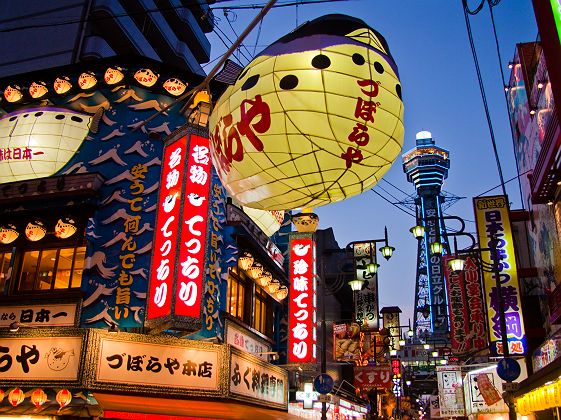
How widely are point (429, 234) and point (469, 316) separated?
101 m

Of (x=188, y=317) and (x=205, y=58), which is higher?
(x=205, y=58)

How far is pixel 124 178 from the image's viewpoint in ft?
52.6

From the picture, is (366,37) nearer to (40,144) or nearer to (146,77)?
(146,77)

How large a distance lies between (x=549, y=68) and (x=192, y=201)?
32.6ft

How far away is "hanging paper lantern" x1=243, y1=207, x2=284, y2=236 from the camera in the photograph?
20.2 metres

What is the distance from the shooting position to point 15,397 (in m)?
13.1

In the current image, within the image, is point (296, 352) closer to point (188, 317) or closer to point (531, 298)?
point (188, 317)

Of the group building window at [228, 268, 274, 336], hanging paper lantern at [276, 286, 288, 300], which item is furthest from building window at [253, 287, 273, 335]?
hanging paper lantern at [276, 286, 288, 300]

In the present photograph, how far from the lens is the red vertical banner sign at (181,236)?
1265 cm

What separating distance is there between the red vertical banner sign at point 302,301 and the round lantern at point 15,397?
792cm

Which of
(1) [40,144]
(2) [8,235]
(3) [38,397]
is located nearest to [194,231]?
(3) [38,397]

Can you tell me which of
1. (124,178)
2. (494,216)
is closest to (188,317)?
(124,178)

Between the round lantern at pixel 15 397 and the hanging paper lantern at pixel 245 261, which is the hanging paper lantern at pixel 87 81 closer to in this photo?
the hanging paper lantern at pixel 245 261

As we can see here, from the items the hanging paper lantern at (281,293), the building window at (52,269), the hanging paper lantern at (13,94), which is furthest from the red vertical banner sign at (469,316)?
the hanging paper lantern at (13,94)
